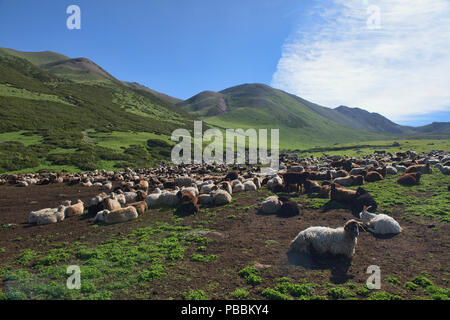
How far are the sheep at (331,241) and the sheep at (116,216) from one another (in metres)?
9.38

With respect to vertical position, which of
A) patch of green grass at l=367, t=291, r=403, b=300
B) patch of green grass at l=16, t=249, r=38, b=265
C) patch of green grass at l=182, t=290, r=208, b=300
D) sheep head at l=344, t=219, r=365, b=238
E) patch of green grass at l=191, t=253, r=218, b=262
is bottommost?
patch of green grass at l=16, t=249, r=38, b=265

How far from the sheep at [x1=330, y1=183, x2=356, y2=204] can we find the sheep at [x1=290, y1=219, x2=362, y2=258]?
20.1ft

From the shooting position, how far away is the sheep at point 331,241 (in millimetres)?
7902

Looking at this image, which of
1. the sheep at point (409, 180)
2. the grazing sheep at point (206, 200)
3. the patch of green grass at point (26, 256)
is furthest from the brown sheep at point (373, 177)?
the patch of green grass at point (26, 256)

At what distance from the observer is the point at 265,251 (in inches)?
336

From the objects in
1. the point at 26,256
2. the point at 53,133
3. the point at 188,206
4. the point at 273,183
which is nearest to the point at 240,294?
A: the point at 26,256

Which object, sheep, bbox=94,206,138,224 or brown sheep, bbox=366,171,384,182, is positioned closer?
sheep, bbox=94,206,138,224

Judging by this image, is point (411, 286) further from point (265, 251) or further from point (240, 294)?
point (240, 294)

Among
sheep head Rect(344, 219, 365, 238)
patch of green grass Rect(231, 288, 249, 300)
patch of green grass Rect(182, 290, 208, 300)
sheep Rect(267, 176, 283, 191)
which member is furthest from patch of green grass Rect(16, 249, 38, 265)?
sheep Rect(267, 176, 283, 191)

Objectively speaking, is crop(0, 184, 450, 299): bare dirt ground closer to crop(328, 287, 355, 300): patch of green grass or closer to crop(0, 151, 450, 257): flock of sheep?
crop(328, 287, 355, 300): patch of green grass

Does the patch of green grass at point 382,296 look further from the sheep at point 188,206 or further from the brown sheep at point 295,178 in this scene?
the brown sheep at point 295,178

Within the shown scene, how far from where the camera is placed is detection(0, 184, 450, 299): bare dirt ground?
260 inches

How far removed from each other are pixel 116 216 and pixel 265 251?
8810mm
